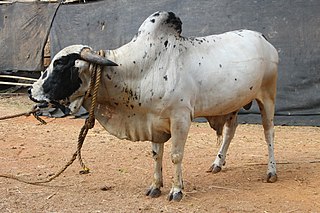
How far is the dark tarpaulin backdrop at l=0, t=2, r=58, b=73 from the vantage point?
36.3 feet

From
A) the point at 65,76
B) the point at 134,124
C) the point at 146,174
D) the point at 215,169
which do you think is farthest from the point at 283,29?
the point at 65,76

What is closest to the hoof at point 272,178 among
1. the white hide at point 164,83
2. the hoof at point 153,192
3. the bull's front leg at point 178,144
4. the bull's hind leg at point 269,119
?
the bull's hind leg at point 269,119

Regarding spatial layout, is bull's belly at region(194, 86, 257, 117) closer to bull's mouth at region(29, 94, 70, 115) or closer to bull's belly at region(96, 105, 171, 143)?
bull's belly at region(96, 105, 171, 143)

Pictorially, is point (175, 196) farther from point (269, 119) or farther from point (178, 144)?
point (269, 119)

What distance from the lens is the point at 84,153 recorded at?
7.19 m

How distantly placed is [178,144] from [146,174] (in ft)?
3.69

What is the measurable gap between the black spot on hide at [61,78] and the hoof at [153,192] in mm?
1173

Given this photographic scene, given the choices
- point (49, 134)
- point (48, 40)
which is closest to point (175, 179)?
point (49, 134)

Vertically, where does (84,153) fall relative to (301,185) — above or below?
below

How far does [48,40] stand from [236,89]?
260 inches

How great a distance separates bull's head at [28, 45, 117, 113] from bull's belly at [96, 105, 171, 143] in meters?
0.38

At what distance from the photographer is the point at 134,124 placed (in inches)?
200

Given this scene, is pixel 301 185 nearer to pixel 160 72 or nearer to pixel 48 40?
pixel 160 72

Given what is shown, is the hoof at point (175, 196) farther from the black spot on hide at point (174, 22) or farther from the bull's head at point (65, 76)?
the black spot on hide at point (174, 22)
